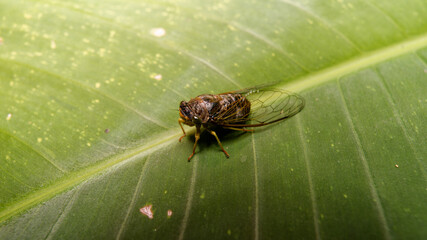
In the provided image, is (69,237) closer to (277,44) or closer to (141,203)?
(141,203)

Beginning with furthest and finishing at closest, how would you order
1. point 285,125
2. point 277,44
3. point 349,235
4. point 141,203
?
point 277,44
point 285,125
point 141,203
point 349,235

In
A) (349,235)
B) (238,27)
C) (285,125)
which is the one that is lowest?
(349,235)

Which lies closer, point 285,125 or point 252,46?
point 285,125

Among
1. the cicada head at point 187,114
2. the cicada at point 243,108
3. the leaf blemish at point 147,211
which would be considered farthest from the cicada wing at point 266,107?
the leaf blemish at point 147,211

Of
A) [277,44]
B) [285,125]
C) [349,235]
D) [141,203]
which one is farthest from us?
[277,44]

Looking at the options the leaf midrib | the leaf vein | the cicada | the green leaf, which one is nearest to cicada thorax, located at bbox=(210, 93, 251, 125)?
the cicada

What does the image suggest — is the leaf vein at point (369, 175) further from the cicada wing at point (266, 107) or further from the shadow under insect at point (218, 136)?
the shadow under insect at point (218, 136)

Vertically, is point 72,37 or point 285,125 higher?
point 72,37

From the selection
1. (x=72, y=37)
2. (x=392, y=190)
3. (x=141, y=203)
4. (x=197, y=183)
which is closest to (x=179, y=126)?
(x=197, y=183)
